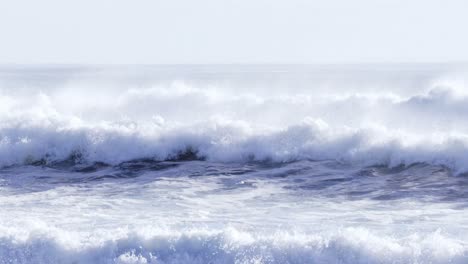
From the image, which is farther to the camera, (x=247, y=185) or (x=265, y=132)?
(x=265, y=132)

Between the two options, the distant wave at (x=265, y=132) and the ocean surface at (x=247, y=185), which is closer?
the ocean surface at (x=247, y=185)

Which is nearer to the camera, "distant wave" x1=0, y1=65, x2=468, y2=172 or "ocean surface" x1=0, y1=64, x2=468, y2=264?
"ocean surface" x1=0, y1=64, x2=468, y2=264

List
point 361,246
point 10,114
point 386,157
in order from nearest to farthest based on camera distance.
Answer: point 361,246, point 386,157, point 10,114

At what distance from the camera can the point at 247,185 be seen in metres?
18.5

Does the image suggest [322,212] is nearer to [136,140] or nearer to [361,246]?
[361,246]

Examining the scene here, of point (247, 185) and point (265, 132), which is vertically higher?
point (265, 132)

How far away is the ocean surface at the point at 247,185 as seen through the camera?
40.1 feet

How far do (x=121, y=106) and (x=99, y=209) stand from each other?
63.5 ft

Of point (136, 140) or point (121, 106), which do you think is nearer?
point (136, 140)

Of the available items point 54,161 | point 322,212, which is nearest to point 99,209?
point 322,212

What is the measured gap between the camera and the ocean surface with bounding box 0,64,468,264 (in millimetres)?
12227

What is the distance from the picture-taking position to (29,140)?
2480cm

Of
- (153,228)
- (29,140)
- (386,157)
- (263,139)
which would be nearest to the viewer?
(153,228)

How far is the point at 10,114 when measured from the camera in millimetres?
28812
